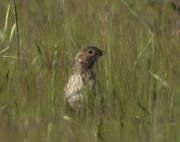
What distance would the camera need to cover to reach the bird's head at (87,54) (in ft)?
19.3

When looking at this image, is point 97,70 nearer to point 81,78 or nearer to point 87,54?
point 87,54

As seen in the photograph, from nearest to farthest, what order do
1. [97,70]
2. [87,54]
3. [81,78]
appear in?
[81,78]
[87,54]
[97,70]

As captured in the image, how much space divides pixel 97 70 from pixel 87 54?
182mm

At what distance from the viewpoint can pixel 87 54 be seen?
5879 millimetres

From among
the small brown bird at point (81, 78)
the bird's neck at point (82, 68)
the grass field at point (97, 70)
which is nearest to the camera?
the grass field at point (97, 70)

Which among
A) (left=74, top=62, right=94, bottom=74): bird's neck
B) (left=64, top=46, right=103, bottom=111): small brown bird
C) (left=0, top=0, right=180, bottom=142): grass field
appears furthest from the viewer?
(left=74, top=62, right=94, bottom=74): bird's neck

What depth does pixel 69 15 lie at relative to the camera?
718 centimetres

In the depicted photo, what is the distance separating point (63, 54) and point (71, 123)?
1666 mm

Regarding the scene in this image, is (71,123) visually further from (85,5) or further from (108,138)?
(85,5)

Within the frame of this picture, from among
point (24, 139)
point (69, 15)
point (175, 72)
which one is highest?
point (69, 15)

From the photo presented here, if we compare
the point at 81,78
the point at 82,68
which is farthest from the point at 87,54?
the point at 81,78

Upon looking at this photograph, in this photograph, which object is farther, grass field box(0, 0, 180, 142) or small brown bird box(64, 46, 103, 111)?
small brown bird box(64, 46, 103, 111)

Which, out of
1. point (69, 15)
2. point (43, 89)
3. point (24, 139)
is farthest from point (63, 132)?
point (69, 15)

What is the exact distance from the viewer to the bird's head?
19.3 feet
